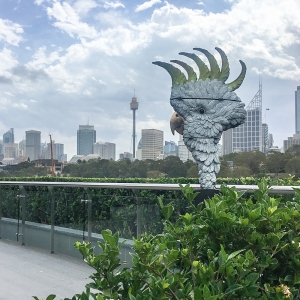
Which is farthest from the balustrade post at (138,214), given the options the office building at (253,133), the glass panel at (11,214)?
the office building at (253,133)

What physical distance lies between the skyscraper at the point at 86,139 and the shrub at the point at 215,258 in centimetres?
2042

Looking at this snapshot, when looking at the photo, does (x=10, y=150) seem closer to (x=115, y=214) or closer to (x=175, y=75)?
(x=115, y=214)

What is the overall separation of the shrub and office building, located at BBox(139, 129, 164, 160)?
12448 millimetres

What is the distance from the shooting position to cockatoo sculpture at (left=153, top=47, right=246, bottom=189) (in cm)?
388

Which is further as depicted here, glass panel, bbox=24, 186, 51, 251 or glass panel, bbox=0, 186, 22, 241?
glass panel, bbox=0, 186, 22, 241

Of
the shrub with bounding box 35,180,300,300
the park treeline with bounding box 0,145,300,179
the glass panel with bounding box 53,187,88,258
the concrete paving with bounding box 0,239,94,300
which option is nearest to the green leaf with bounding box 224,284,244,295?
the shrub with bounding box 35,180,300,300

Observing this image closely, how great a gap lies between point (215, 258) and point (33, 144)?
25.0m

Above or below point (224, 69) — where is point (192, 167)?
below

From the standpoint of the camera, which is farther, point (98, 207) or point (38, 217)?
point (38, 217)

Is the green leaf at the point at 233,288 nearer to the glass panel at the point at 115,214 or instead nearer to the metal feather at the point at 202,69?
the metal feather at the point at 202,69

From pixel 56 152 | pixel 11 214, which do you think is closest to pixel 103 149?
pixel 56 152

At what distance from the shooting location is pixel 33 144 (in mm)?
25172

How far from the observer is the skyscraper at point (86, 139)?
2283cm

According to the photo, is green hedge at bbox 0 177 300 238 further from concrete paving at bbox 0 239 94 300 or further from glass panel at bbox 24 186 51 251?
concrete paving at bbox 0 239 94 300
